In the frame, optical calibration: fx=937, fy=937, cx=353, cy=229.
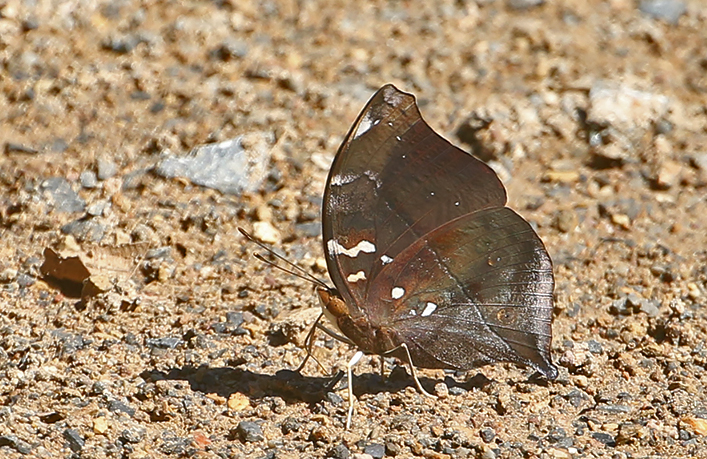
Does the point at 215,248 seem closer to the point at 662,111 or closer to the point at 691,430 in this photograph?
the point at 691,430

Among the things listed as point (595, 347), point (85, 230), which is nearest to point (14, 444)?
point (85, 230)

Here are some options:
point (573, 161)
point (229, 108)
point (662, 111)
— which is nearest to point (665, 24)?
point (662, 111)

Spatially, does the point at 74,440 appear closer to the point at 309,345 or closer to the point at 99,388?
the point at 99,388

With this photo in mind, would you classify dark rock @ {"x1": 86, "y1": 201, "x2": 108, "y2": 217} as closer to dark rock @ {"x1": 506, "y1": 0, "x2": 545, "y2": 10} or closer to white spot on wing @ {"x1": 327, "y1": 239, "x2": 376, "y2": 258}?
white spot on wing @ {"x1": 327, "y1": 239, "x2": 376, "y2": 258}

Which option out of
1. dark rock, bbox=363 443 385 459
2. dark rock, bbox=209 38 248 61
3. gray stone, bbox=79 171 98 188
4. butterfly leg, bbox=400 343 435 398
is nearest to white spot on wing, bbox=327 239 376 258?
butterfly leg, bbox=400 343 435 398

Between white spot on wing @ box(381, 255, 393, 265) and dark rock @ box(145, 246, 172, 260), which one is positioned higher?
white spot on wing @ box(381, 255, 393, 265)

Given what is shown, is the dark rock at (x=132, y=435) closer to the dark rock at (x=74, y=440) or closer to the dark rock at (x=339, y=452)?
the dark rock at (x=74, y=440)
